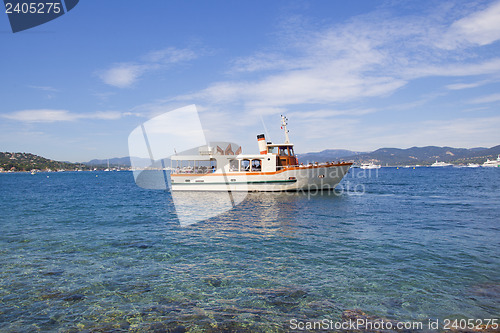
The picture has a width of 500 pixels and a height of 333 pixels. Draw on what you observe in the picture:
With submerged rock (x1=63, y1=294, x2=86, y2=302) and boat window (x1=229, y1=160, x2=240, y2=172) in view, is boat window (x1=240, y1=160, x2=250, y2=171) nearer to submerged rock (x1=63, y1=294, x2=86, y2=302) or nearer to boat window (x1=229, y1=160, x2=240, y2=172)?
boat window (x1=229, y1=160, x2=240, y2=172)

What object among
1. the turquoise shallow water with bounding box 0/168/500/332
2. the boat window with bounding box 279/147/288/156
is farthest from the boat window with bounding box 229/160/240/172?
the turquoise shallow water with bounding box 0/168/500/332

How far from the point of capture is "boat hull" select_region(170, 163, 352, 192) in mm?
36219

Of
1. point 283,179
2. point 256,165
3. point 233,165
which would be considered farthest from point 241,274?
point 233,165

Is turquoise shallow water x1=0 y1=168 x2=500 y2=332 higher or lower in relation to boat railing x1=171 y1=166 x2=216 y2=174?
lower

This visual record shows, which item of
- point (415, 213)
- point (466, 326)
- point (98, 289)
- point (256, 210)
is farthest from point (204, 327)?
point (415, 213)

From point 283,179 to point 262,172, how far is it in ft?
9.70

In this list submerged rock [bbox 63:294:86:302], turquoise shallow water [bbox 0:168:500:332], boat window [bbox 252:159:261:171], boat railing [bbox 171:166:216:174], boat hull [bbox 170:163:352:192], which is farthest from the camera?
boat railing [bbox 171:166:216:174]

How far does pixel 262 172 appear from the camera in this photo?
37.5m

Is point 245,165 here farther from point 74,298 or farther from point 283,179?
point 74,298

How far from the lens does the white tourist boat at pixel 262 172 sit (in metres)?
Result: 36.4

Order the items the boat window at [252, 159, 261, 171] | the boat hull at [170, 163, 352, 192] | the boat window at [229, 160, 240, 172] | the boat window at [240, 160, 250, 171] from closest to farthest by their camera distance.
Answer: the boat hull at [170, 163, 352, 192]
the boat window at [252, 159, 261, 171]
the boat window at [240, 160, 250, 171]
the boat window at [229, 160, 240, 172]

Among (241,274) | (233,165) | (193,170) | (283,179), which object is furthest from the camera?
(193,170)

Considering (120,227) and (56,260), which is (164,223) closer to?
(120,227)

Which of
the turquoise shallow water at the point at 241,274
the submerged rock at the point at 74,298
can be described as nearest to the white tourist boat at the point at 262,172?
the turquoise shallow water at the point at 241,274
